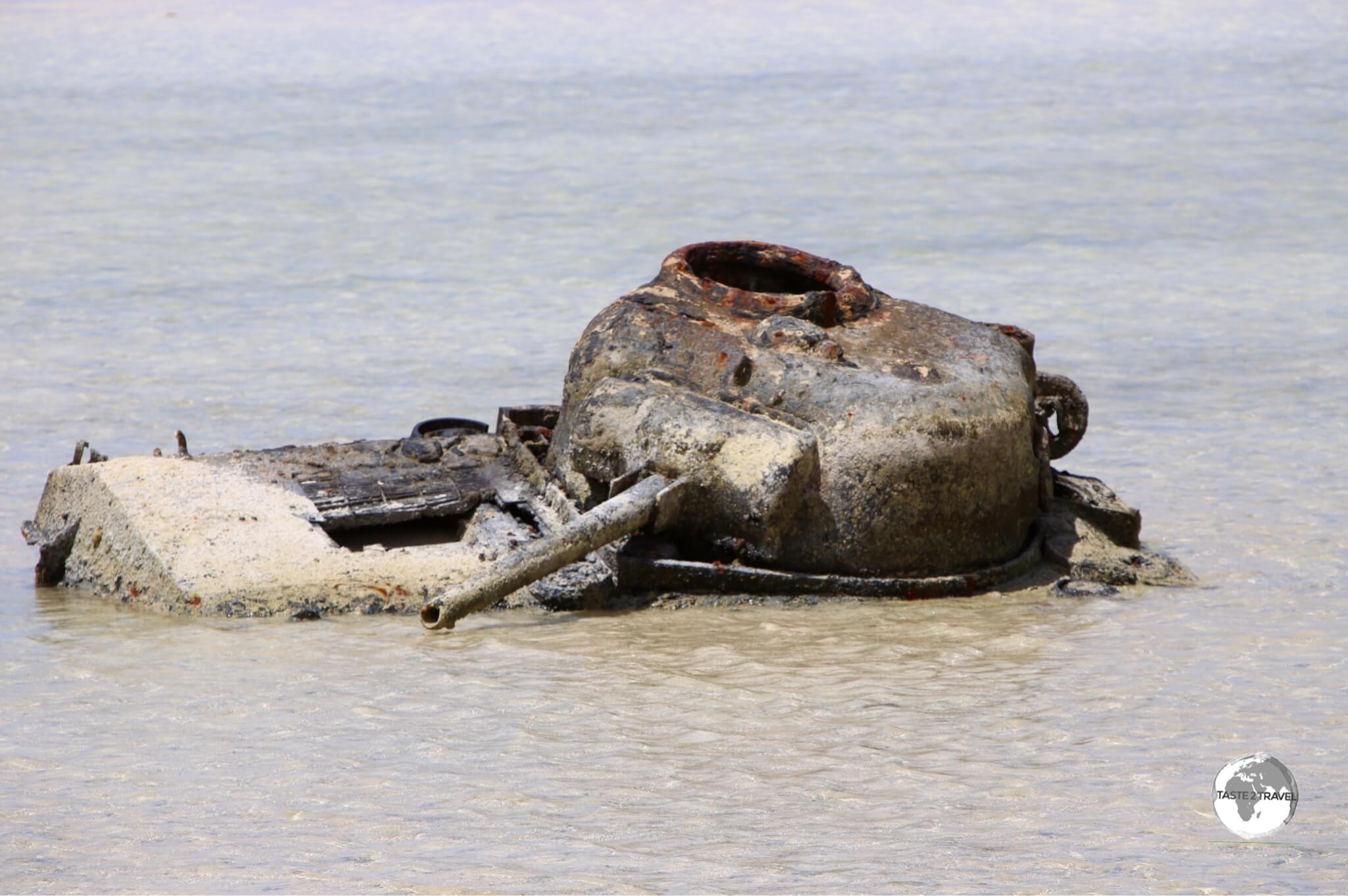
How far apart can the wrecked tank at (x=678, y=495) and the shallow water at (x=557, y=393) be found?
164mm

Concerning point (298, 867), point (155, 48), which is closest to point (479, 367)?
point (298, 867)

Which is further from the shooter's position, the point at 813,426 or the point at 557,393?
the point at 557,393

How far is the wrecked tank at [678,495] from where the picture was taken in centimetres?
525

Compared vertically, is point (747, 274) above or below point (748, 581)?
above

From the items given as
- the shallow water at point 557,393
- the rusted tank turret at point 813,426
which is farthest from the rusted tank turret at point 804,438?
the shallow water at point 557,393

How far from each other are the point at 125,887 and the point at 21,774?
30.2 inches

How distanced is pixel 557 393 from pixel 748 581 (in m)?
3.37

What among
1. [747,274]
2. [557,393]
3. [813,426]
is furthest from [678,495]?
[557,393]

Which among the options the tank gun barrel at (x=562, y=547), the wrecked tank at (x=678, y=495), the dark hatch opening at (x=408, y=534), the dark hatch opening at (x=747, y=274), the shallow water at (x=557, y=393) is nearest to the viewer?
the shallow water at (x=557, y=393)

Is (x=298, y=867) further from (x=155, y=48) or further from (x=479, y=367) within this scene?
(x=155, y=48)

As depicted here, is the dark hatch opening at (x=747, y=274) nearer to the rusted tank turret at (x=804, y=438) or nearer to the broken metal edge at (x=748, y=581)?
the rusted tank turret at (x=804, y=438)

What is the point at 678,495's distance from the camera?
525cm

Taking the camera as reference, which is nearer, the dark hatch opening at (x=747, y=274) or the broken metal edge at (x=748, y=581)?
the broken metal edge at (x=748, y=581)

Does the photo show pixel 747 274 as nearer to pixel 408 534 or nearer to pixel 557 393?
pixel 408 534
